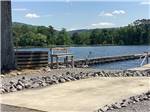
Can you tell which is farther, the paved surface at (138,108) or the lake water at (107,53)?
the lake water at (107,53)

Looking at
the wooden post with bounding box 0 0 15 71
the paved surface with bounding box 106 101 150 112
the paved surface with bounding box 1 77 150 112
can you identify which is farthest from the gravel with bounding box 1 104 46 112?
the wooden post with bounding box 0 0 15 71

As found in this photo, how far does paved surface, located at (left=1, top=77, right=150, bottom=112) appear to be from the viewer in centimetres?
852

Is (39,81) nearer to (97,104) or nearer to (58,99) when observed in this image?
(58,99)

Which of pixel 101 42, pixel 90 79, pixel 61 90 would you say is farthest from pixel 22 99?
pixel 101 42

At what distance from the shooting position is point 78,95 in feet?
31.9

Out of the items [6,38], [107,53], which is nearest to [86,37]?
[107,53]

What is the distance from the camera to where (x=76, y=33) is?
3964 inches

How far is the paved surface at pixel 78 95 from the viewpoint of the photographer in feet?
27.9

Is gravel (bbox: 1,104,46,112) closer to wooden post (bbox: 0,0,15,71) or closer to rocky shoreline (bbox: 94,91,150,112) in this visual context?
rocky shoreline (bbox: 94,91,150,112)

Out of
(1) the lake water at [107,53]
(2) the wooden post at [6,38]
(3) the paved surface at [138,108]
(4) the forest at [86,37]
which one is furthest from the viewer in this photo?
(4) the forest at [86,37]

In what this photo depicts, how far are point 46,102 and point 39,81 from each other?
3005mm

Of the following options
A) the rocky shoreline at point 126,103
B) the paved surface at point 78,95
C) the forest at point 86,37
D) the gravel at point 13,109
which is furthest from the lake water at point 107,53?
the gravel at point 13,109

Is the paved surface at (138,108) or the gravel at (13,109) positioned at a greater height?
the paved surface at (138,108)

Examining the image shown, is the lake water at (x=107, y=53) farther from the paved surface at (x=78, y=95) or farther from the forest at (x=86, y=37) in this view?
the paved surface at (x=78, y=95)
